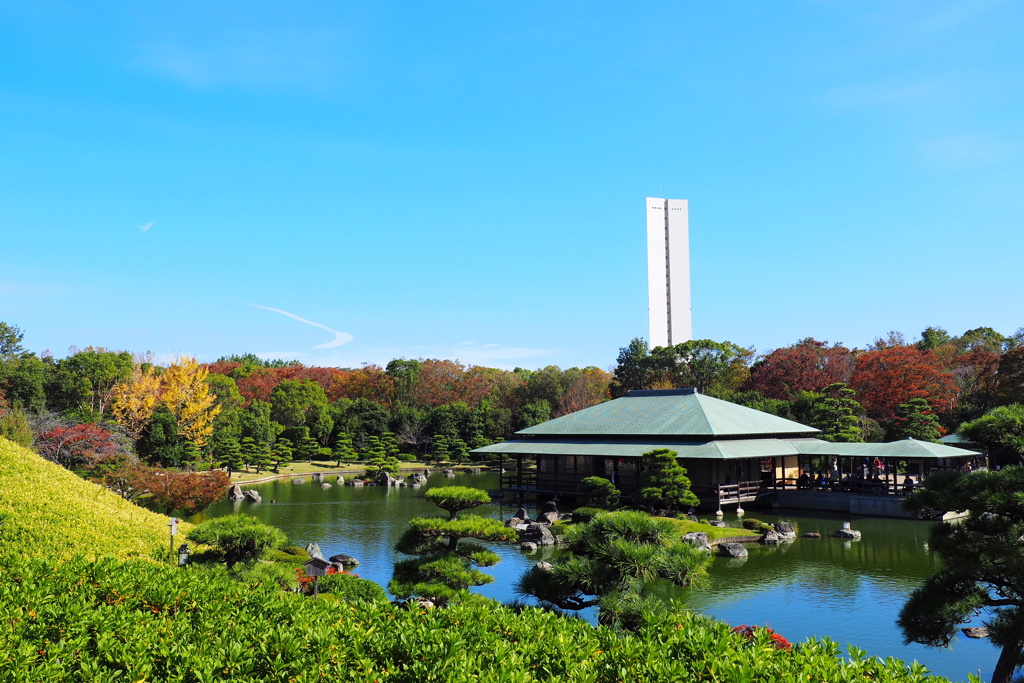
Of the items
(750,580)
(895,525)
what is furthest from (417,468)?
(750,580)

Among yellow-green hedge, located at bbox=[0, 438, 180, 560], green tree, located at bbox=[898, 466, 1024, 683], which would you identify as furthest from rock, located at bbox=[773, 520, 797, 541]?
yellow-green hedge, located at bbox=[0, 438, 180, 560]

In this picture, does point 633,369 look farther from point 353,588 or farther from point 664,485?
point 353,588

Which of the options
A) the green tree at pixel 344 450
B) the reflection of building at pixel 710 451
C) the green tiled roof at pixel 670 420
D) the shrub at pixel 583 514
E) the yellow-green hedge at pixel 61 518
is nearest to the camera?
the yellow-green hedge at pixel 61 518

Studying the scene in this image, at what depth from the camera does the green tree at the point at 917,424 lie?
37.6 metres

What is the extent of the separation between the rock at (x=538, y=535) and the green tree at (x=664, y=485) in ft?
18.7

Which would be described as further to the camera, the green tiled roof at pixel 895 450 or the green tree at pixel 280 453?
the green tree at pixel 280 453

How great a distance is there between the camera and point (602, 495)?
29.0 meters

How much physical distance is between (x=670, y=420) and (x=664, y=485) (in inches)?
286

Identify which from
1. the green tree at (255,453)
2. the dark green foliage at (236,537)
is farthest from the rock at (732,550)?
the green tree at (255,453)

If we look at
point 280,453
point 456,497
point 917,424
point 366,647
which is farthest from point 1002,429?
point 280,453

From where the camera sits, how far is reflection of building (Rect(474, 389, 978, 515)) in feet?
96.8

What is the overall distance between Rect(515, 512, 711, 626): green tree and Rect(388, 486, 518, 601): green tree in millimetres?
1692

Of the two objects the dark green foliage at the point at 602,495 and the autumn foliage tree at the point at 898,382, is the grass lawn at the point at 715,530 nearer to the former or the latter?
the dark green foliage at the point at 602,495

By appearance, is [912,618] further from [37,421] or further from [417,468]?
[417,468]
